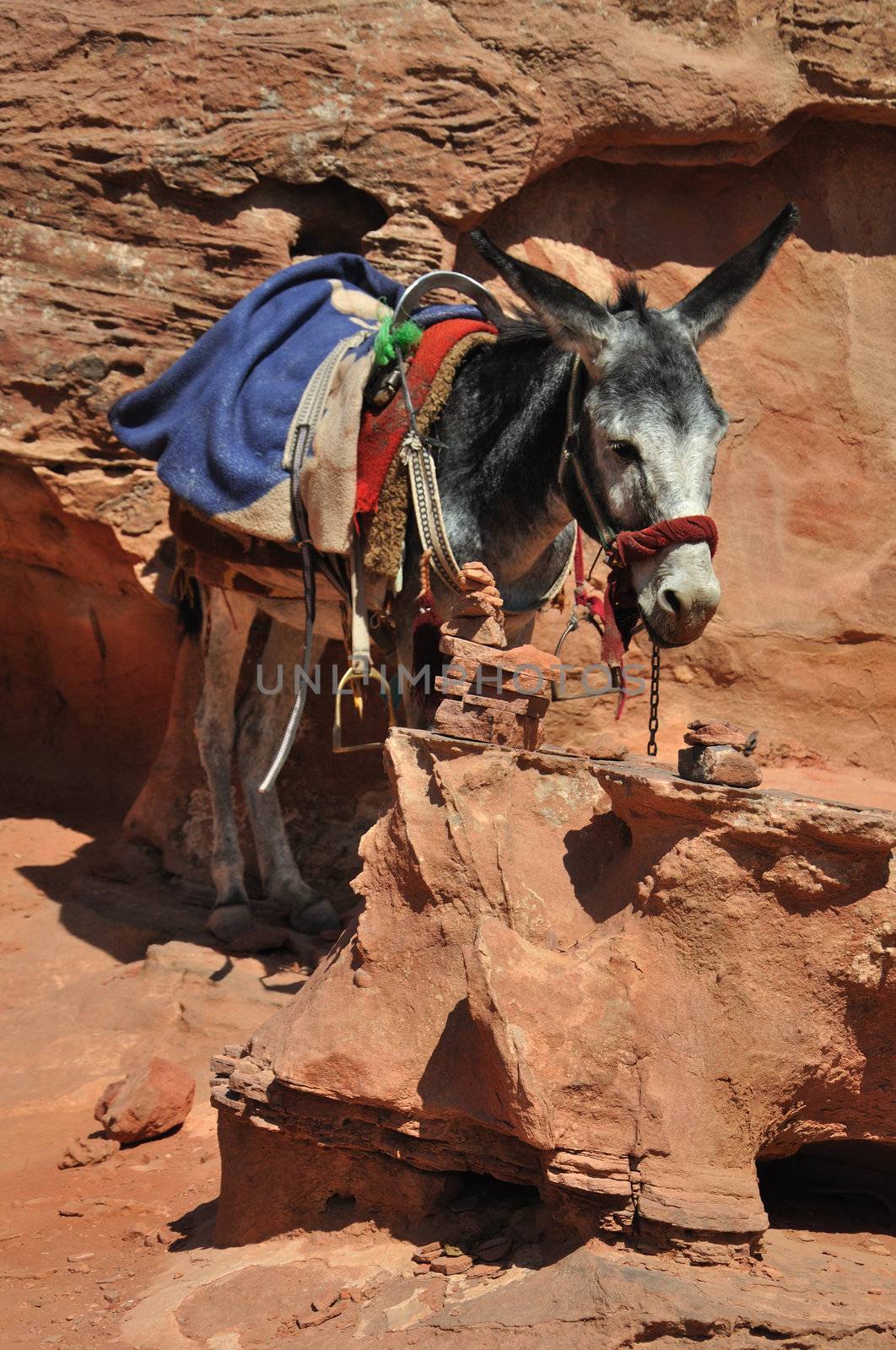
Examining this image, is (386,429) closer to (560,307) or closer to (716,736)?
(560,307)

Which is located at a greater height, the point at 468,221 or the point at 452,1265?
the point at 468,221

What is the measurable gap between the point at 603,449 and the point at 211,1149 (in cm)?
240

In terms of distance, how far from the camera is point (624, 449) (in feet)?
12.4

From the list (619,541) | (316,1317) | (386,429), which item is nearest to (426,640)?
(386,429)

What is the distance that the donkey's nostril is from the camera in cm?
349

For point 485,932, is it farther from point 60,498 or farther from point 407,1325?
point 60,498

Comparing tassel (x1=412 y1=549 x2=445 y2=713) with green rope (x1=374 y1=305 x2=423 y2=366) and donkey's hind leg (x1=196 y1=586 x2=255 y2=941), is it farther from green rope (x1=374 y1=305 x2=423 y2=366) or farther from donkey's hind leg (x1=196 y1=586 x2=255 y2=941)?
donkey's hind leg (x1=196 y1=586 x2=255 y2=941)

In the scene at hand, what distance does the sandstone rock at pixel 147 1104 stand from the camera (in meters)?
3.93

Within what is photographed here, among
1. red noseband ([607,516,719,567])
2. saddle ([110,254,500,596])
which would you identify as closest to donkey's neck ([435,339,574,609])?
saddle ([110,254,500,596])

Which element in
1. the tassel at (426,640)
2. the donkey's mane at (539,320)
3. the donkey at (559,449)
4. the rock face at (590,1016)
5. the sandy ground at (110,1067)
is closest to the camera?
the rock face at (590,1016)

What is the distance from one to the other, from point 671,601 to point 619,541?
0.24m

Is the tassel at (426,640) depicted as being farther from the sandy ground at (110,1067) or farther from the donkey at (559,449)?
the sandy ground at (110,1067)

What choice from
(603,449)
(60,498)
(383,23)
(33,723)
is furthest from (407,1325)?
(383,23)

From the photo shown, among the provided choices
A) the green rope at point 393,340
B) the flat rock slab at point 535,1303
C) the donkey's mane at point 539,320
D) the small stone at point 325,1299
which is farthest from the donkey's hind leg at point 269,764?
the small stone at point 325,1299
